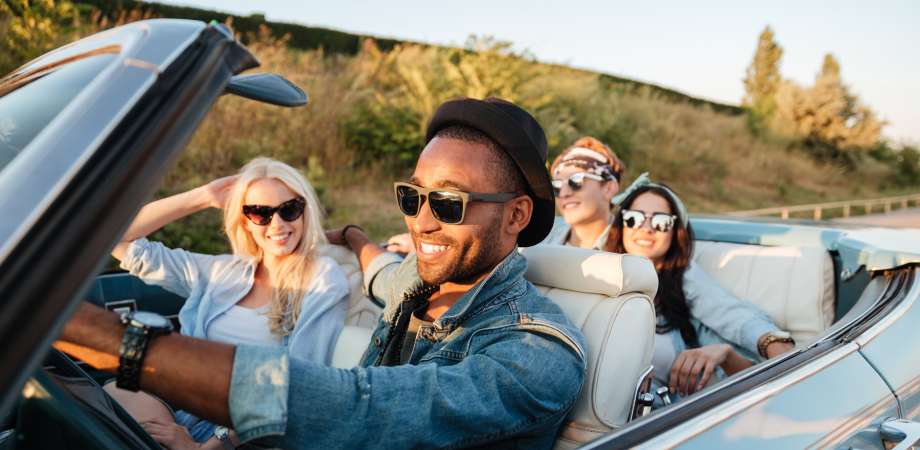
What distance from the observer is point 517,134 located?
1.73 m

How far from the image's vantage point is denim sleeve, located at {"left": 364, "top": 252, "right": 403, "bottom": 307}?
2.50 m

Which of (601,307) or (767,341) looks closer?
(601,307)

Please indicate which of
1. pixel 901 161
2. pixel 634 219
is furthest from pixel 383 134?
pixel 901 161

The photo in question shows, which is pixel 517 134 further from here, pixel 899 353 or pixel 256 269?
pixel 256 269

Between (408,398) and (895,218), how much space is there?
21611mm

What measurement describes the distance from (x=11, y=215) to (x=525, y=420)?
1.13 m

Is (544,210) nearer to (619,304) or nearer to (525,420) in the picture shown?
(619,304)

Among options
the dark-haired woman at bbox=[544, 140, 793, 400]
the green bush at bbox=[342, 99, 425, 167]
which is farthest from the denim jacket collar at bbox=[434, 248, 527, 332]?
the green bush at bbox=[342, 99, 425, 167]

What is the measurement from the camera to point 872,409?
157cm

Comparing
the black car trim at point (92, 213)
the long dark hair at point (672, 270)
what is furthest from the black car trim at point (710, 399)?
the long dark hair at point (672, 270)

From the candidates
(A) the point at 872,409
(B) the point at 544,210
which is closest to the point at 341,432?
(B) the point at 544,210

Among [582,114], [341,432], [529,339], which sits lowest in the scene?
[341,432]

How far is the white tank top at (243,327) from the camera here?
267cm

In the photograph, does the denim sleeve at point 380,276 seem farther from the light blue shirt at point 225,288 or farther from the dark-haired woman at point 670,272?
the dark-haired woman at point 670,272
